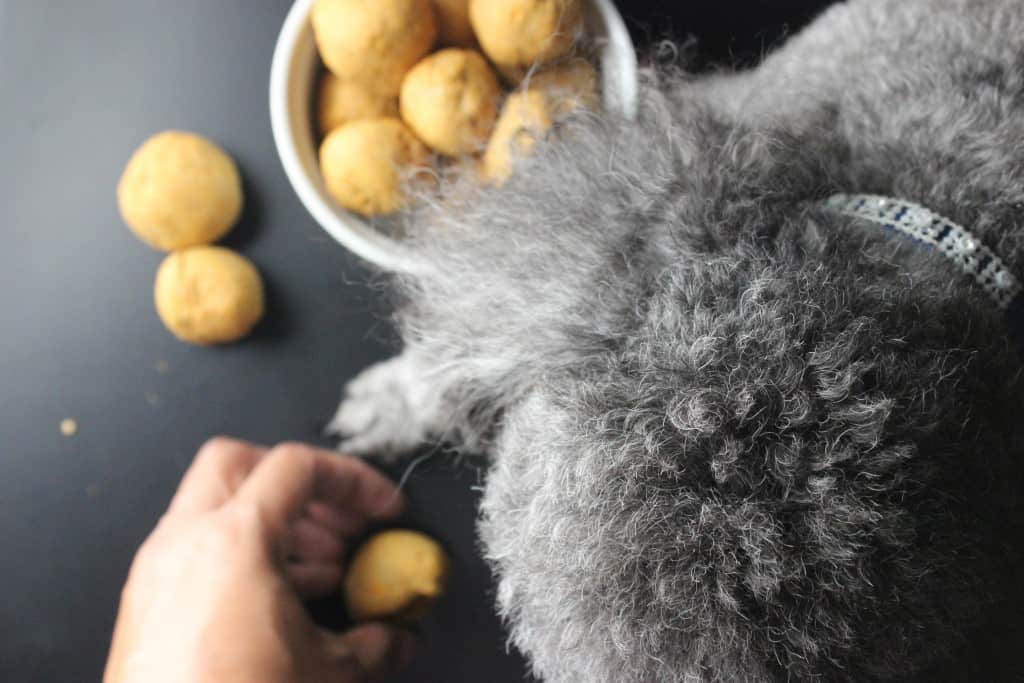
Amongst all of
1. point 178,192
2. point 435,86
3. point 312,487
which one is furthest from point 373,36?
point 312,487

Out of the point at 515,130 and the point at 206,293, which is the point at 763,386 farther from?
the point at 206,293

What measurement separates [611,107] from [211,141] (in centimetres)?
29

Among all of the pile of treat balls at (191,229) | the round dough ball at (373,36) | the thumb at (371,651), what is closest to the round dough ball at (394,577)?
the thumb at (371,651)

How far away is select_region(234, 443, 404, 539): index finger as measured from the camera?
0.52 meters

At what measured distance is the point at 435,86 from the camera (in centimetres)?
45

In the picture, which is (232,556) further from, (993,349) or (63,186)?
(993,349)

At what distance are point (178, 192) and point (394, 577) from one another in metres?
0.29

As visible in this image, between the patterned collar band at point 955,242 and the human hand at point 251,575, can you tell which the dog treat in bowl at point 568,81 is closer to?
the patterned collar band at point 955,242

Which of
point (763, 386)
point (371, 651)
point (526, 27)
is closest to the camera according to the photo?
point (763, 386)

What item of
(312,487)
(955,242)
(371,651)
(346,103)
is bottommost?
(371,651)

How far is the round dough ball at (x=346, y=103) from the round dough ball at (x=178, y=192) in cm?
9

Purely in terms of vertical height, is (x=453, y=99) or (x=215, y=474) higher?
(x=453, y=99)

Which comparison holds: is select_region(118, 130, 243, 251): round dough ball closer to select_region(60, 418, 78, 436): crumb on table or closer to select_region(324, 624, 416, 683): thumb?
select_region(60, 418, 78, 436): crumb on table

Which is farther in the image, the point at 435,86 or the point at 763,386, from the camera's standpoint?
the point at 435,86
